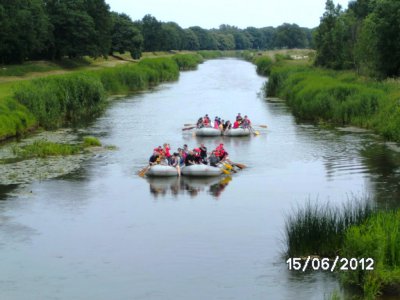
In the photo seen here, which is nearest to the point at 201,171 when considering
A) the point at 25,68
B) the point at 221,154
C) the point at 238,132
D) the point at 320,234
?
the point at 221,154

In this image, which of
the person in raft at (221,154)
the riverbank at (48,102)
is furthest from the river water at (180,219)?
the riverbank at (48,102)

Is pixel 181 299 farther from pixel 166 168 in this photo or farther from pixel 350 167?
pixel 350 167

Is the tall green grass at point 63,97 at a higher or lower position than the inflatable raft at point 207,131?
higher

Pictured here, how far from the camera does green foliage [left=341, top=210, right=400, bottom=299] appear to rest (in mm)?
15448

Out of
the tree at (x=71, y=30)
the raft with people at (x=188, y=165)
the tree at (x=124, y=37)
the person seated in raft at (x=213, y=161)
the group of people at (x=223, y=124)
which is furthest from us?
the tree at (x=124, y=37)

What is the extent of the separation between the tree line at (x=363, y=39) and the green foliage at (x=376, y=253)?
3822 cm

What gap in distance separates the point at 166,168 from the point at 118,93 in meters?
41.4

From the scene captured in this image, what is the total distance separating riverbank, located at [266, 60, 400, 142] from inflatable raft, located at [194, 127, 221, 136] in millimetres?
8834

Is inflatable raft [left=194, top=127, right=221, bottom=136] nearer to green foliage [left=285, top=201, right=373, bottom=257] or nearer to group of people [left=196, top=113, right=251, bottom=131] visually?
group of people [left=196, top=113, right=251, bottom=131]

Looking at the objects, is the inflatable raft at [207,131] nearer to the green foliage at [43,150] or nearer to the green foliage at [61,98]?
the green foliage at [43,150]

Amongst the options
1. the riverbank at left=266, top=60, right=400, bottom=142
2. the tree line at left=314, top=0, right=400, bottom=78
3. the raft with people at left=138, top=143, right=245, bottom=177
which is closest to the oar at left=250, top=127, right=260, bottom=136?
the riverbank at left=266, top=60, right=400, bottom=142

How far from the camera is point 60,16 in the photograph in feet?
283

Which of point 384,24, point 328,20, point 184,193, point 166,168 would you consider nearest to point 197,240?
point 184,193

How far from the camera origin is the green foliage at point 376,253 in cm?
1545
